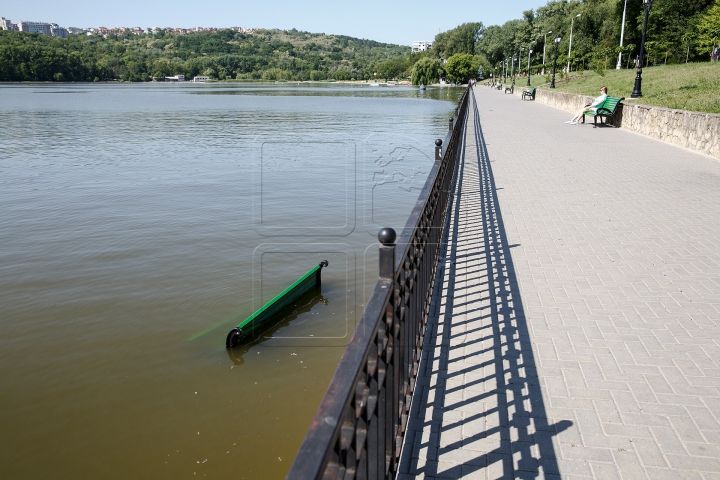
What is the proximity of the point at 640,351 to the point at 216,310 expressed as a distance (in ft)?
15.4

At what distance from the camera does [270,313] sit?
20.8ft

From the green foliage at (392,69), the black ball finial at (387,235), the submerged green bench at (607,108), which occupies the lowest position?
the black ball finial at (387,235)

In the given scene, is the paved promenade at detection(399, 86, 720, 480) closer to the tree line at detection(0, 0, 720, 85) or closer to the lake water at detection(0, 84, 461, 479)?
the lake water at detection(0, 84, 461, 479)

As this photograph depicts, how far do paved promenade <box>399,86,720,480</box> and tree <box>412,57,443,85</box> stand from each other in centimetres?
11473

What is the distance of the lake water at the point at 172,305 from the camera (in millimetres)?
4590

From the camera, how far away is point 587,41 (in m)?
70.4

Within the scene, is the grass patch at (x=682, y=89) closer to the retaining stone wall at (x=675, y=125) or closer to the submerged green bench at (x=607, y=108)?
the retaining stone wall at (x=675, y=125)

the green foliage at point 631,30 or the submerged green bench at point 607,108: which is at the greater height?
the green foliage at point 631,30

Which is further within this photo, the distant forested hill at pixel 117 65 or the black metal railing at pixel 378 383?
the distant forested hill at pixel 117 65

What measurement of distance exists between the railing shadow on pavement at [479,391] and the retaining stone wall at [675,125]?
9.30 m

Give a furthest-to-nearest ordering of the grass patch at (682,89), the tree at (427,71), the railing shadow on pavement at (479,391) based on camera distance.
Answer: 1. the tree at (427,71)
2. the grass patch at (682,89)
3. the railing shadow on pavement at (479,391)

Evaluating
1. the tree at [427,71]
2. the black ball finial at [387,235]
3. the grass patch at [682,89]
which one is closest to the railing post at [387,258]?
the black ball finial at [387,235]

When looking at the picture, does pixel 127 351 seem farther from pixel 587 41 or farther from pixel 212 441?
pixel 587 41

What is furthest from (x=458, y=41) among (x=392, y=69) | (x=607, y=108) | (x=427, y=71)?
(x=607, y=108)
